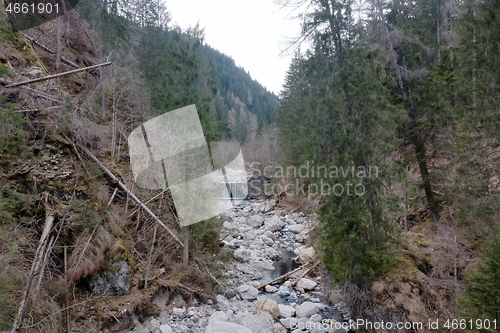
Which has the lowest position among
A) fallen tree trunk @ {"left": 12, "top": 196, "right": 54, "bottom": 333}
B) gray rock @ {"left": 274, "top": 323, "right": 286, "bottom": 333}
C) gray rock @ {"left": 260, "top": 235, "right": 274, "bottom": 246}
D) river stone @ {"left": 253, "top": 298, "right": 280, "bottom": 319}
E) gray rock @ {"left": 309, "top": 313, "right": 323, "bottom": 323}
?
gray rock @ {"left": 260, "top": 235, "right": 274, "bottom": 246}

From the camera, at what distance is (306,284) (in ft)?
33.1

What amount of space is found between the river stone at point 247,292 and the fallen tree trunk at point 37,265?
Result: 5.99 meters

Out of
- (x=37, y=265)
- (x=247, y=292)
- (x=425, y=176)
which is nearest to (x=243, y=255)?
(x=247, y=292)

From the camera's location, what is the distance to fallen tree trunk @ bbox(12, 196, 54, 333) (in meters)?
4.47

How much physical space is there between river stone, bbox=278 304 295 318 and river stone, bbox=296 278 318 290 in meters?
1.54

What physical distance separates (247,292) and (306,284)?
2.11 metres

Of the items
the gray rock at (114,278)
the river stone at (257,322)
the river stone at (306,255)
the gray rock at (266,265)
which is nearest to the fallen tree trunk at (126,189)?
the gray rock at (114,278)

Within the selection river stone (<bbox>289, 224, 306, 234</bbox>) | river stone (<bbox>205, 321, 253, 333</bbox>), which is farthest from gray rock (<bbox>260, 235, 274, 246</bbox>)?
river stone (<bbox>205, 321, 253, 333</bbox>)

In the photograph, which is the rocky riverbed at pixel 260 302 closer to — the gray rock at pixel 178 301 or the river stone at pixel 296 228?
the gray rock at pixel 178 301

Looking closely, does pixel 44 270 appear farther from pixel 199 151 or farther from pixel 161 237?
pixel 199 151

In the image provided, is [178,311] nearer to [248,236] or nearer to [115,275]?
[115,275]

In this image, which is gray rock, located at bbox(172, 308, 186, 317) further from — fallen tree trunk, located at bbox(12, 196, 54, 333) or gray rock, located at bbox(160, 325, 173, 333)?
fallen tree trunk, located at bbox(12, 196, 54, 333)

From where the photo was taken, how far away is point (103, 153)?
28.8 feet

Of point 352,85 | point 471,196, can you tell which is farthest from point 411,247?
point 352,85
